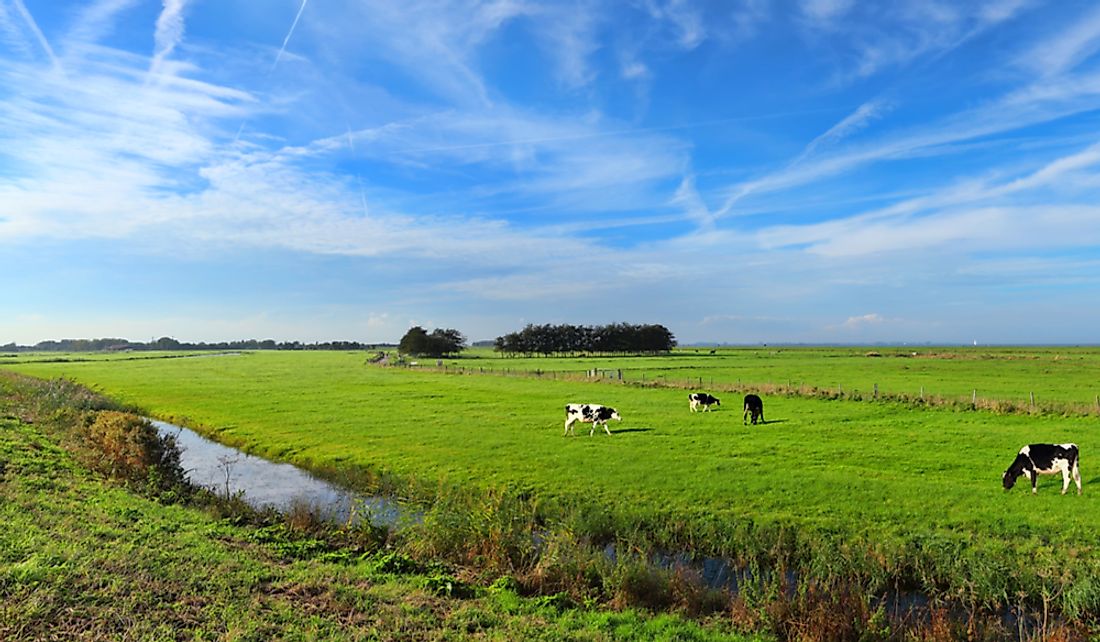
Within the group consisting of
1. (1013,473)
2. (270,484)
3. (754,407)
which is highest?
(754,407)

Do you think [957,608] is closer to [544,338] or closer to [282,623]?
[282,623]

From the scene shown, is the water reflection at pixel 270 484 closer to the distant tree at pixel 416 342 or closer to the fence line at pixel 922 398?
the fence line at pixel 922 398

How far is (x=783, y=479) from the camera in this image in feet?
60.6

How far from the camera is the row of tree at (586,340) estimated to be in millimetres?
178625

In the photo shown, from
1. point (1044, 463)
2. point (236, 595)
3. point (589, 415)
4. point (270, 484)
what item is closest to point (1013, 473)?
point (1044, 463)

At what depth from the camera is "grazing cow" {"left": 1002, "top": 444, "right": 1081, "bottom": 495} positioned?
16688mm

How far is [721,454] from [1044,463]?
970cm

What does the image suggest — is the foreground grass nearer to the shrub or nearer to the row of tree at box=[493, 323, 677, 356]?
the shrub

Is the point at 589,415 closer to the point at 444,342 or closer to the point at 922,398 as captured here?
the point at 922,398

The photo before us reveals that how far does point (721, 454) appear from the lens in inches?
884


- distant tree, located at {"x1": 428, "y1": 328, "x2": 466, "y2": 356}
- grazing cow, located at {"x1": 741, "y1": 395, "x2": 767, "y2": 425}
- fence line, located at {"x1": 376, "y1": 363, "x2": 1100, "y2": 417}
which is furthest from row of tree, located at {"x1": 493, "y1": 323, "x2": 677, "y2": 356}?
grazing cow, located at {"x1": 741, "y1": 395, "x2": 767, "y2": 425}

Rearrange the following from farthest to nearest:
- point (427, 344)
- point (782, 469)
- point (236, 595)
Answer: point (427, 344) < point (782, 469) < point (236, 595)

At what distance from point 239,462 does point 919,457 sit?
27486 millimetres

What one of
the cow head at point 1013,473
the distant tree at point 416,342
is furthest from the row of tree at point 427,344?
the cow head at point 1013,473
